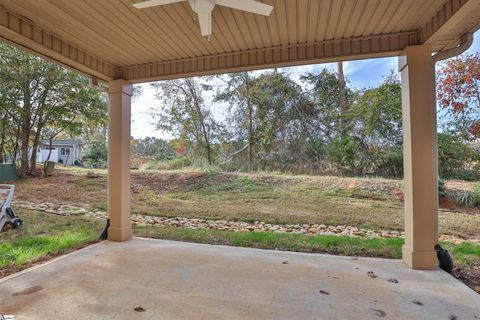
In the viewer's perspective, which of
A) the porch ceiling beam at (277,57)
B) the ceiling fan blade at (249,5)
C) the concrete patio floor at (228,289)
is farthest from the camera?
the porch ceiling beam at (277,57)

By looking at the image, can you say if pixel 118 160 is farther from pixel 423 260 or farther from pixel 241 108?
pixel 241 108

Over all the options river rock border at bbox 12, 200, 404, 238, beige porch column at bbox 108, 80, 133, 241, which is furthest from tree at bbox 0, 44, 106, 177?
beige porch column at bbox 108, 80, 133, 241

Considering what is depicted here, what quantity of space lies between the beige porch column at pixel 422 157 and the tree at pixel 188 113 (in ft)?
24.5

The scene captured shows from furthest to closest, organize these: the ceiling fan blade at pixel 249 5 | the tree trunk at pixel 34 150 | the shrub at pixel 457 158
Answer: the tree trunk at pixel 34 150, the shrub at pixel 457 158, the ceiling fan blade at pixel 249 5

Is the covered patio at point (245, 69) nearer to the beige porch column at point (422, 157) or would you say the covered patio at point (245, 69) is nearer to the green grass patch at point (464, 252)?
the beige porch column at point (422, 157)

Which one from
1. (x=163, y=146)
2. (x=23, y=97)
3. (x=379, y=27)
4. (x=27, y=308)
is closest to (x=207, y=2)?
(x=379, y=27)

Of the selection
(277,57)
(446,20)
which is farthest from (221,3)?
(446,20)

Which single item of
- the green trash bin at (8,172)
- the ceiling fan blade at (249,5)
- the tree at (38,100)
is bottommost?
the green trash bin at (8,172)

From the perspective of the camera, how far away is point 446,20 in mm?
2250

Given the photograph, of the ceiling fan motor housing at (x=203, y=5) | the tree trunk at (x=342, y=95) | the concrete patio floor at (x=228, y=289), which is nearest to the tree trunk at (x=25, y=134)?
the concrete patio floor at (x=228, y=289)

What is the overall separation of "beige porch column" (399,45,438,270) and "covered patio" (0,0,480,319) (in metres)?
0.01

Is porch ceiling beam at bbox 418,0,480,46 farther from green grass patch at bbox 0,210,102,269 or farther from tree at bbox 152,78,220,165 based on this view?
tree at bbox 152,78,220,165

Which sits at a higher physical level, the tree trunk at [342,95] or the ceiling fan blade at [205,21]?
the tree trunk at [342,95]

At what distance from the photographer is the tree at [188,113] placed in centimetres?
984
